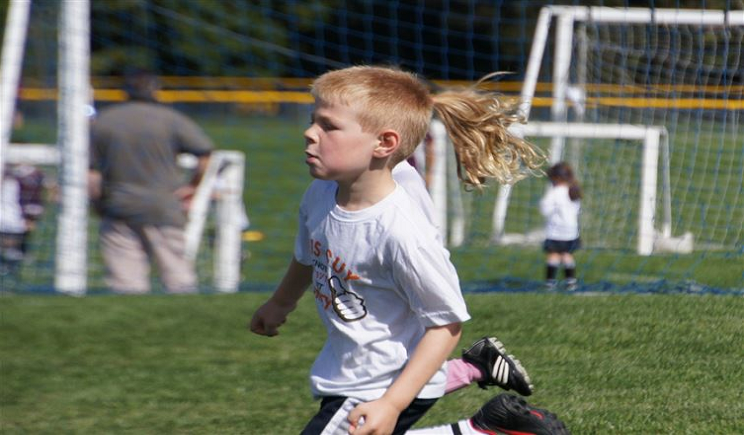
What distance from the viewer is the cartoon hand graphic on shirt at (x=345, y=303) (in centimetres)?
312

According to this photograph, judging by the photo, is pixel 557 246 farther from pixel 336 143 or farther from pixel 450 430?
pixel 336 143

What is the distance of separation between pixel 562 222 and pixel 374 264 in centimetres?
657

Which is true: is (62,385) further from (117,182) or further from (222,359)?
(117,182)

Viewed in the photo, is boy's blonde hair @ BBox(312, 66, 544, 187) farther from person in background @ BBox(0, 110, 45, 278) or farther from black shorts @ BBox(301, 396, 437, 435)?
person in background @ BBox(0, 110, 45, 278)

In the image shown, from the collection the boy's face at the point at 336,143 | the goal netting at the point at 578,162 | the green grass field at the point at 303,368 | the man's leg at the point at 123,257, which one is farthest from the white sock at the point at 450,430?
the man's leg at the point at 123,257

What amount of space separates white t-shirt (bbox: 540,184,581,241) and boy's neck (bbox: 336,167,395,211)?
6368 mm

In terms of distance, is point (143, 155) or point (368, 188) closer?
point (368, 188)

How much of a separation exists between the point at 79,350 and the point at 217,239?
3.18m

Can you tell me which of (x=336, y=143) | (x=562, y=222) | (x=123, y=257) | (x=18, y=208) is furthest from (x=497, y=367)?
(x=18, y=208)

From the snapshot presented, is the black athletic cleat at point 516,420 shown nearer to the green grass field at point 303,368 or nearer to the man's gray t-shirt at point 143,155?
the green grass field at point 303,368

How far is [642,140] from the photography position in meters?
10.6

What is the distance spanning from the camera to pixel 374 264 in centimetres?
304

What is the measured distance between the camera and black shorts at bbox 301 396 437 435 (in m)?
3.11

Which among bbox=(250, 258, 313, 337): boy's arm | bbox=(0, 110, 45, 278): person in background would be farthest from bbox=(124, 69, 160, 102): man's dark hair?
bbox=(250, 258, 313, 337): boy's arm
